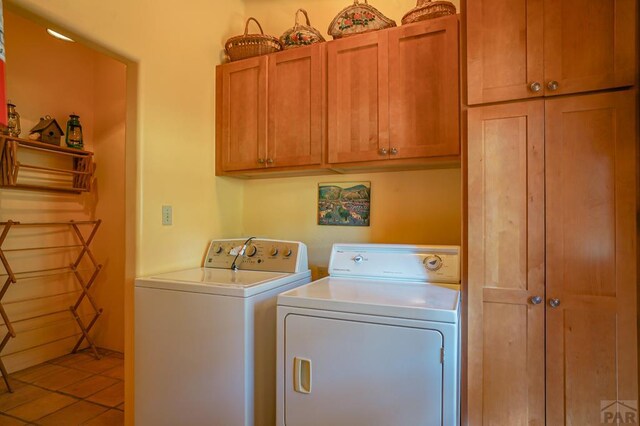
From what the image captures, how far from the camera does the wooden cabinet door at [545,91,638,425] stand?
1.22m

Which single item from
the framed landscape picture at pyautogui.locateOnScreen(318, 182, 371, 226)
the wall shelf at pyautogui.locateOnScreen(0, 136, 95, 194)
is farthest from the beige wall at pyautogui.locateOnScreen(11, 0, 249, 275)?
the wall shelf at pyautogui.locateOnScreen(0, 136, 95, 194)

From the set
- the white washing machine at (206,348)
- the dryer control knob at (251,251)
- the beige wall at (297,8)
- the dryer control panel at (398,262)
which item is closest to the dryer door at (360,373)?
the white washing machine at (206,348)

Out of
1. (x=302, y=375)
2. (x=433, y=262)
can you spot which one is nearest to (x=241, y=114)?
(x=433, y=262)

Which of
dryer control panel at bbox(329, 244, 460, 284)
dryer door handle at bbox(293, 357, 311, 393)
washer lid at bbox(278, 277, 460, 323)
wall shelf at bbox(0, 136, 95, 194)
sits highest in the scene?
wall shelf at bbox(0, 136, 95, 194)

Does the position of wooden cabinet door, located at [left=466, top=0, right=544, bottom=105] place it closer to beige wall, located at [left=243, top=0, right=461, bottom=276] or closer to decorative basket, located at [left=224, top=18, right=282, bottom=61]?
beige wall, located at [left=243, top=0, right=461, bottom=276]

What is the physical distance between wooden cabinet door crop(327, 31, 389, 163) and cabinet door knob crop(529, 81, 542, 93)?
2.22 ft

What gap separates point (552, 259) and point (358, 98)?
4.03 feet

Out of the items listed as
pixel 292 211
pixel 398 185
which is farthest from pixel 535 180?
pixel 292 211

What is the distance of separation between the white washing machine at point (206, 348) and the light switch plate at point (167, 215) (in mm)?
311

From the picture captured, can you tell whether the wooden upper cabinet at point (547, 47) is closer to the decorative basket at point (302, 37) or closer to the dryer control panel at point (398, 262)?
the dryer control panel at point (398, 262)

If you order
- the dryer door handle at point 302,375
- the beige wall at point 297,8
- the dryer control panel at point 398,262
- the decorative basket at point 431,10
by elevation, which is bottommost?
the dryer door handle at point 302,375

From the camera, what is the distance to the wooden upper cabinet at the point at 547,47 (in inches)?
48.6

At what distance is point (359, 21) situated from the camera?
1.89 m

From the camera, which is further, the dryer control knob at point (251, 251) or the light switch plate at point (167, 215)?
the dryer control knob at point (251, 251)
